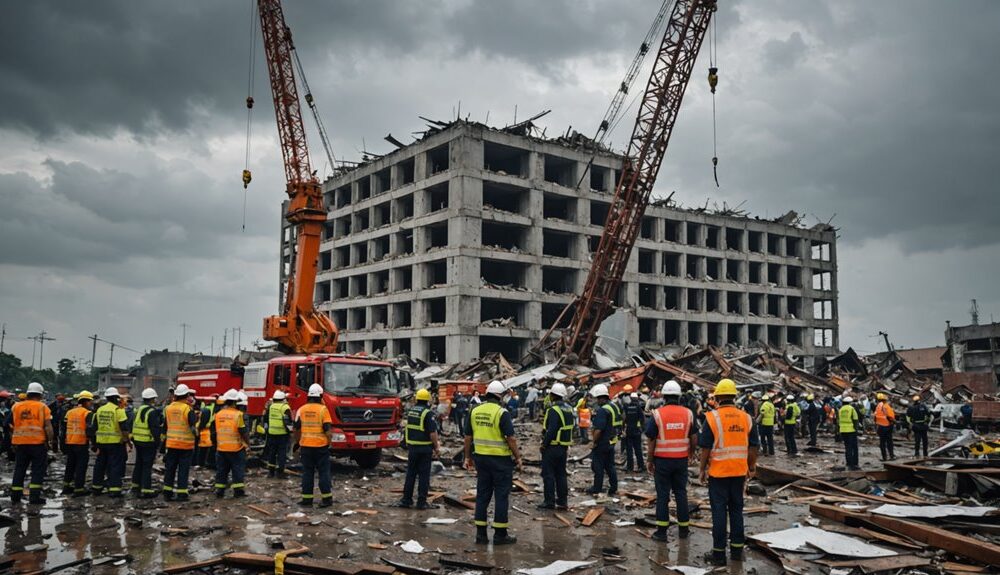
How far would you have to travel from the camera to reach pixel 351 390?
47.5 ft

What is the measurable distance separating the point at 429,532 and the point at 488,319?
1504 inches

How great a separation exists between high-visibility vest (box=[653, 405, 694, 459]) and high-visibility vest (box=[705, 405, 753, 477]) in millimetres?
808

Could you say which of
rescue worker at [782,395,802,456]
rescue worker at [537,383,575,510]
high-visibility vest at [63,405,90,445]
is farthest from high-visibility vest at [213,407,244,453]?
rescue worker at [782,395,802,456]

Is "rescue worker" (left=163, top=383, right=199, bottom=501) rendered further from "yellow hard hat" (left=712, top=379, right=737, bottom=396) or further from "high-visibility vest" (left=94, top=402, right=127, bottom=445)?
"yellow hard hat" (left=712, top=379, right=737, bottom=396)

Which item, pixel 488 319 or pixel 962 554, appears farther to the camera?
pixel 488 319

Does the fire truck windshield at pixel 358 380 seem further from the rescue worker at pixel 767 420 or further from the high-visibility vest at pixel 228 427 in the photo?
the rescue worker at pixel 767 420

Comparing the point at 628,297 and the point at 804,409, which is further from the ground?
the point at 628,297

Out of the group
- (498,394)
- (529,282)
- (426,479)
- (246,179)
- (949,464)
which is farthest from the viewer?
(529,282)

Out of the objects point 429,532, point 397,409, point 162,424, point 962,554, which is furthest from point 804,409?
point 162,424

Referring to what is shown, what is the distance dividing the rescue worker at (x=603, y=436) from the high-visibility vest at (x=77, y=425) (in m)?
8.54

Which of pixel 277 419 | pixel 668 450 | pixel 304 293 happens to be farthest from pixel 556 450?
pixel 304 293

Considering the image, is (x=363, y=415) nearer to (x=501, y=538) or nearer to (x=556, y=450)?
(x=556, y=450)

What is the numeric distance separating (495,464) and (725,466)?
2708 millimetres

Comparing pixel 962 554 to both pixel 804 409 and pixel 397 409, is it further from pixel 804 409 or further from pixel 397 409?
pixel 804 409
